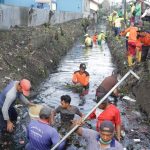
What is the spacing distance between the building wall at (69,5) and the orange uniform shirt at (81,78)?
1623 inches

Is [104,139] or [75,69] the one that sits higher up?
[104,139]

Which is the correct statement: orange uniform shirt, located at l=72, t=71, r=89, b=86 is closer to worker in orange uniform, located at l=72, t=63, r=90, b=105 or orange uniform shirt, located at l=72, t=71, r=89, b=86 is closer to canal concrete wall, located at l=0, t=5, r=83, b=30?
worker in orange uniform, located at l=72, t=63, r=90, b=105

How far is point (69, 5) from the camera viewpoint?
59.0 metres

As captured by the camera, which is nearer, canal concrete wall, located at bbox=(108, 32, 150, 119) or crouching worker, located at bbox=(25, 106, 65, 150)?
crouching worker, located at bbox=(25, 106, 65, 150)

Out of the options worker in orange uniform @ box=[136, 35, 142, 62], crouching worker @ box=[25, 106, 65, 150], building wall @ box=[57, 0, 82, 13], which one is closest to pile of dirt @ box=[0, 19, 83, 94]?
worker in orange uniform @ box=[136, 35, 142, 62]

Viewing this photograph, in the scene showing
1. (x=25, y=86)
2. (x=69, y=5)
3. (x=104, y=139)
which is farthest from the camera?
(x=69, y=5)

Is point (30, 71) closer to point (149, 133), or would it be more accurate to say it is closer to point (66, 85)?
point (66, 85)

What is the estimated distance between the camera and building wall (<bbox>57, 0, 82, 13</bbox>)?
2202 inches

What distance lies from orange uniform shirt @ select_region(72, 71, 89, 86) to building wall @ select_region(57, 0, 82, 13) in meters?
41.2

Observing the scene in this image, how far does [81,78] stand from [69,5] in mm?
45617

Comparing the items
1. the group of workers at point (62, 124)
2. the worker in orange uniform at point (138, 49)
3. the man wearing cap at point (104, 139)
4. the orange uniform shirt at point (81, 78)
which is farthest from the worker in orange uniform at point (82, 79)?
the man wearing cap at point (104, 139)

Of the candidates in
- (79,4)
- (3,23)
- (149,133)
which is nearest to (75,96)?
(149,133)

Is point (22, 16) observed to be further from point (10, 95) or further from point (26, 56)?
point (10, 95)

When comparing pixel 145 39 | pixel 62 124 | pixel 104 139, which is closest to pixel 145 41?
pixel 145 39
